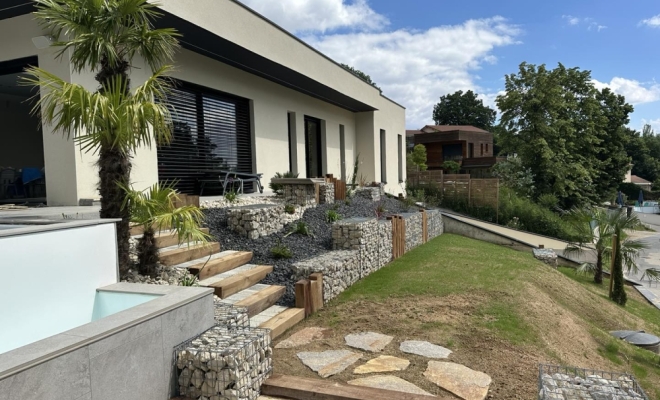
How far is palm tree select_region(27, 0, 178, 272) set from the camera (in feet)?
13.7

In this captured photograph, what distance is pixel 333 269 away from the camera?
21.5 ft

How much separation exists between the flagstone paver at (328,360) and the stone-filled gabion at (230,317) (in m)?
0.70

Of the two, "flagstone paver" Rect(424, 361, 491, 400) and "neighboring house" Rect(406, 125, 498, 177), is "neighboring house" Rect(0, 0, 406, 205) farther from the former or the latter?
"neighboring house" Rect(406, 125, 498, 177)

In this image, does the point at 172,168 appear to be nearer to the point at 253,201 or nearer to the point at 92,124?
the point at 253,201

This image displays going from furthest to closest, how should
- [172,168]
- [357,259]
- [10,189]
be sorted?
1. [172,168]
2. [10,189]
3. [357,259]

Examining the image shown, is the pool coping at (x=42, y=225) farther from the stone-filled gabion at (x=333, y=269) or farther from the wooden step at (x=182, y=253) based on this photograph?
the stone-filled gabion at (x=333, y=269)

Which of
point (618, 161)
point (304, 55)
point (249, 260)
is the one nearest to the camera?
point (249, 260)

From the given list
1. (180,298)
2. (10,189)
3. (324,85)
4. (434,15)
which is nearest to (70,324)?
(180,298)

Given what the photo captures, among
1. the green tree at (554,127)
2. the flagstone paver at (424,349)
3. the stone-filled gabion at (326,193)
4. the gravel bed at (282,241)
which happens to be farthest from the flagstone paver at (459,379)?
the green tree at (554,127)

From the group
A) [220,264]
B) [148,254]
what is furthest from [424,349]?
[148,254]

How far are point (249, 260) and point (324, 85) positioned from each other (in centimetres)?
835

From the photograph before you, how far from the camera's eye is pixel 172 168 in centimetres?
941

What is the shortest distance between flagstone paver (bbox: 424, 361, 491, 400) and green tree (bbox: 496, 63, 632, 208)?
74.5 feet

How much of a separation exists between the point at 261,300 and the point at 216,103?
6.96 m
